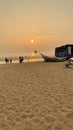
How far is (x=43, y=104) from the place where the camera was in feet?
33.7

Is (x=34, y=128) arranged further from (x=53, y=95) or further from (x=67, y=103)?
(x=53, y=95)

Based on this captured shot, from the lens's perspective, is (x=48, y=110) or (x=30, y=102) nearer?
(x=48, y=110)

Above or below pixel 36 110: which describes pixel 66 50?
above

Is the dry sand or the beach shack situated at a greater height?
the beach shack

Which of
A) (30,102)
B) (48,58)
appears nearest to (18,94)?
(30,102)

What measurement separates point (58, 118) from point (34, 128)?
1.21m

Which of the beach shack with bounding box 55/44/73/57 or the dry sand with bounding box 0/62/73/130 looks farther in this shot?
the beach shack with bounding box 55/44/73/57

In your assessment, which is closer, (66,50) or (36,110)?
(36,110)

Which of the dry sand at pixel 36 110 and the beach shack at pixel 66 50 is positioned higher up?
the beach shack at pixel 66 50

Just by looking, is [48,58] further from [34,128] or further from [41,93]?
[34,128]

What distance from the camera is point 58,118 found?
8.15 metres

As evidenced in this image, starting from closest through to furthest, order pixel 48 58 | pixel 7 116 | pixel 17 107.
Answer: pixel 7 116, pixel 17 107, pixel 48 58

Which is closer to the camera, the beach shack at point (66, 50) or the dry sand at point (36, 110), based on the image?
the dry sand at point (36, 110)

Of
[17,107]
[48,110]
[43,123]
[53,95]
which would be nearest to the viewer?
[43,123]
